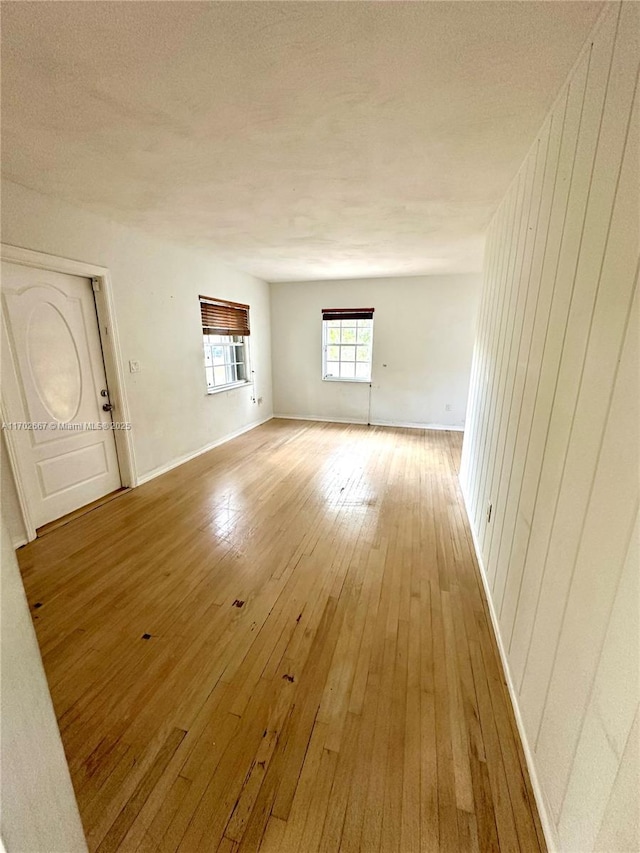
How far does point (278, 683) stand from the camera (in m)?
1.47

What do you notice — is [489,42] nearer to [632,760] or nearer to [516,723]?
[632,760]

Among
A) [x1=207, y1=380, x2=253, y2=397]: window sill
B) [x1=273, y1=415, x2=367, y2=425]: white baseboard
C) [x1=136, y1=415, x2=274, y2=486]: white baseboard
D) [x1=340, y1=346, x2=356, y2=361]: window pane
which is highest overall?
[x1=340, y1=346, x2=356, y2=361]: window pane

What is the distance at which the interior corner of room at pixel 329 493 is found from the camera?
867 millimetres

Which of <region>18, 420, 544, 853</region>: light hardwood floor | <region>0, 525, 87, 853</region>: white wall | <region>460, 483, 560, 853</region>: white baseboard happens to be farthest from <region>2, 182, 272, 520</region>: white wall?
<region>460, 483, 560, 853</region>: white baseboard

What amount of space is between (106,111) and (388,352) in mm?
4699

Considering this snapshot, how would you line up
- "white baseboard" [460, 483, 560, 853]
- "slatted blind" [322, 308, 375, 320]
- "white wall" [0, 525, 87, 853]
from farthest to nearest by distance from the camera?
1. "slatted blind" [322, 308, 375, 320]
2. "white baseboard" [460, 483, 560, 853]
3. "white wall" [0, 525, 87, 853]

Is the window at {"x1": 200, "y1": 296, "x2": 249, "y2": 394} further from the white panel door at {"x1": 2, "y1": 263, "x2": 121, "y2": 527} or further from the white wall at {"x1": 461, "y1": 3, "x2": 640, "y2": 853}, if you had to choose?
the white wall at {"x1": 461, "y1": 3, "x2": 640, "y2": 853}

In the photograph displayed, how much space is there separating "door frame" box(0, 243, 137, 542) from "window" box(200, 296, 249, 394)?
1379 mm

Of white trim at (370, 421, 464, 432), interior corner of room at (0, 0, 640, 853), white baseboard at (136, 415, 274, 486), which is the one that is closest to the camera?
interior corner of room at (0, 0, 640, 853)

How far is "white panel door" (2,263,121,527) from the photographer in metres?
2.34

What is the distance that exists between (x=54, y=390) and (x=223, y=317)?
2520mm

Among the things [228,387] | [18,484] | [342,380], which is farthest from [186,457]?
[342,380]

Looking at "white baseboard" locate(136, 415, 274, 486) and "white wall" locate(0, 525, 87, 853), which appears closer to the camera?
"white wall" locate(0, 525, 87, 853)

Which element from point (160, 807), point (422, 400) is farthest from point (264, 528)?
point (422, 400)
